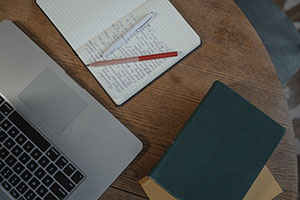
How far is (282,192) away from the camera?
2.20 ft

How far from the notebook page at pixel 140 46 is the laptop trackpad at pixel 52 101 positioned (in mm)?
72

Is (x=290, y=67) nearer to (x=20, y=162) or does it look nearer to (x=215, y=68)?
(x=215, y=68)

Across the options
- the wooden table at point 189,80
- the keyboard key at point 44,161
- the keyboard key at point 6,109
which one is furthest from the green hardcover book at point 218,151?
the keyboard key at point 6,109

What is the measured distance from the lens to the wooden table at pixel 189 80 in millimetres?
664

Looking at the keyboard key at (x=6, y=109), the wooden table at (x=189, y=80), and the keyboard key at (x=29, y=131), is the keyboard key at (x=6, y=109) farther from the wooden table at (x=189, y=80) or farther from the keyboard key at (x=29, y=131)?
the wooden table at (x=189, y=80)

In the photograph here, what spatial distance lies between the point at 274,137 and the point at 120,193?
13.1 inches

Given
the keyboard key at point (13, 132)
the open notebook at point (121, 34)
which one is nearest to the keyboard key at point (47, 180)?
the keyboard key at point (13, 132)

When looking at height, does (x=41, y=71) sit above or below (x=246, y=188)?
above

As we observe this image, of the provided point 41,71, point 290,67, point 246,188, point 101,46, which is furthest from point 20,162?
point 290,67

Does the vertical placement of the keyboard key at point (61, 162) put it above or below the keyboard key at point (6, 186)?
below

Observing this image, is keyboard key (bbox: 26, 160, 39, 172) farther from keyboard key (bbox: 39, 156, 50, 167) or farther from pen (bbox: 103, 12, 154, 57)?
pen (bbox: 103, 12, 154, 57)

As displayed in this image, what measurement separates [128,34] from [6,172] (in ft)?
1.24

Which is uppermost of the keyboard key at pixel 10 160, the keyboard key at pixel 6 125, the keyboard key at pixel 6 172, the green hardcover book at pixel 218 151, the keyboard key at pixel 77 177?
the keyboard key at pixel 6 125

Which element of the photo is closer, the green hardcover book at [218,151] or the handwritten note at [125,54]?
the green hardcover book at [218,151]
